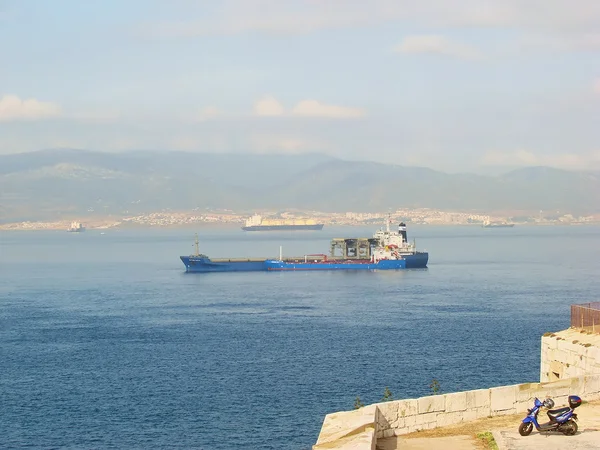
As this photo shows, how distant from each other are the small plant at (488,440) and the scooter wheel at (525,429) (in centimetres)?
48

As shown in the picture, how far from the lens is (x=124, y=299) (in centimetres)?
9256

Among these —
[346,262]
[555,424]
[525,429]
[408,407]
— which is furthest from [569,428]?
[346,262]

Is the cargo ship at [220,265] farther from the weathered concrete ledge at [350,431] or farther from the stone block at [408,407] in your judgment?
the weathered concrete ledge at [350,431]

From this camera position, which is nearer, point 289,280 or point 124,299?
point 124,299

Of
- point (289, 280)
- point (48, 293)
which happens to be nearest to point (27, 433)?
point (48, 293)

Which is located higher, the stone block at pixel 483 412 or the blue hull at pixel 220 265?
the stone block at pixel 483 412

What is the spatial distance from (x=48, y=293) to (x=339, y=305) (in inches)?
1464

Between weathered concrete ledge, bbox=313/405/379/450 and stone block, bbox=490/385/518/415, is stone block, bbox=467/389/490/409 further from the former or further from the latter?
weathered concrete ledge, bbox=313/405/379/450

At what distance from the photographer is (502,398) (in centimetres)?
1541

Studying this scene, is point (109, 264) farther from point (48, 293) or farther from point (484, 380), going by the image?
point (484, 380)

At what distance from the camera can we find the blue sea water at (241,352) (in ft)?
119

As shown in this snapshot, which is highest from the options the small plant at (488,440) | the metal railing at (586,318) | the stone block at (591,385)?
the metal railing at (586,318)

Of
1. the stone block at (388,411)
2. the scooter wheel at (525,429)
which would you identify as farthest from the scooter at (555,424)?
the stone block at (388,411)

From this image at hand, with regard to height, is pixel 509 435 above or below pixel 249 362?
above
